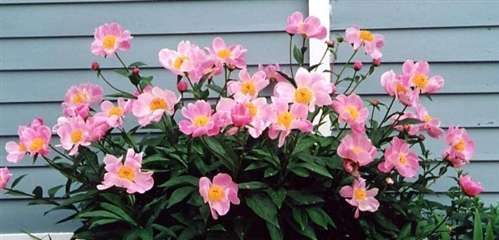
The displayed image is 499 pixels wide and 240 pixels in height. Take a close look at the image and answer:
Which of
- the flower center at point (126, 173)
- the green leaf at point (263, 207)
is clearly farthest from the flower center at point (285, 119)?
the flower center at point (126, 173)

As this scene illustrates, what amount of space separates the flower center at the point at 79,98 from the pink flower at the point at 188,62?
320 millimetres

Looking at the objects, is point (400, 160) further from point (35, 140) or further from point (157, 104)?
point (35, 140)

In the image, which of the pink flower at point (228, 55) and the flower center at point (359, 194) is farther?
the pink flower at point (228, 55)

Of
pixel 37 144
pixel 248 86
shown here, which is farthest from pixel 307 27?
pixel 37 144

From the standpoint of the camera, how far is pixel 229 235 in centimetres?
186

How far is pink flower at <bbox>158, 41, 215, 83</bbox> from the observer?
6.22ft

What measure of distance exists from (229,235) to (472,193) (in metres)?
0.78

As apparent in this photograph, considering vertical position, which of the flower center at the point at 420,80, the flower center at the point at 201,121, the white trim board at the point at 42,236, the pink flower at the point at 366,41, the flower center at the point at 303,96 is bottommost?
the white trim board at the point at 42,236

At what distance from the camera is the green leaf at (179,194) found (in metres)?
1.81

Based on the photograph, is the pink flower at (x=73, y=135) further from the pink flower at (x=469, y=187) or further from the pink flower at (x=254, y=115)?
the pink flower at (x=469, y=187)

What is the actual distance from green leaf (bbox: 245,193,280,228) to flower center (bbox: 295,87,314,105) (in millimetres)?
298

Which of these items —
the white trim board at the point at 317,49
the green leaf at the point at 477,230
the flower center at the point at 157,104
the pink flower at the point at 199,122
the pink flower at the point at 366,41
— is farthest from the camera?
the white trim board at the point at 317,49

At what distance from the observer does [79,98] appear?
2041 millimetres

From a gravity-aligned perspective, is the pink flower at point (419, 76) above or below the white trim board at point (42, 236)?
above
